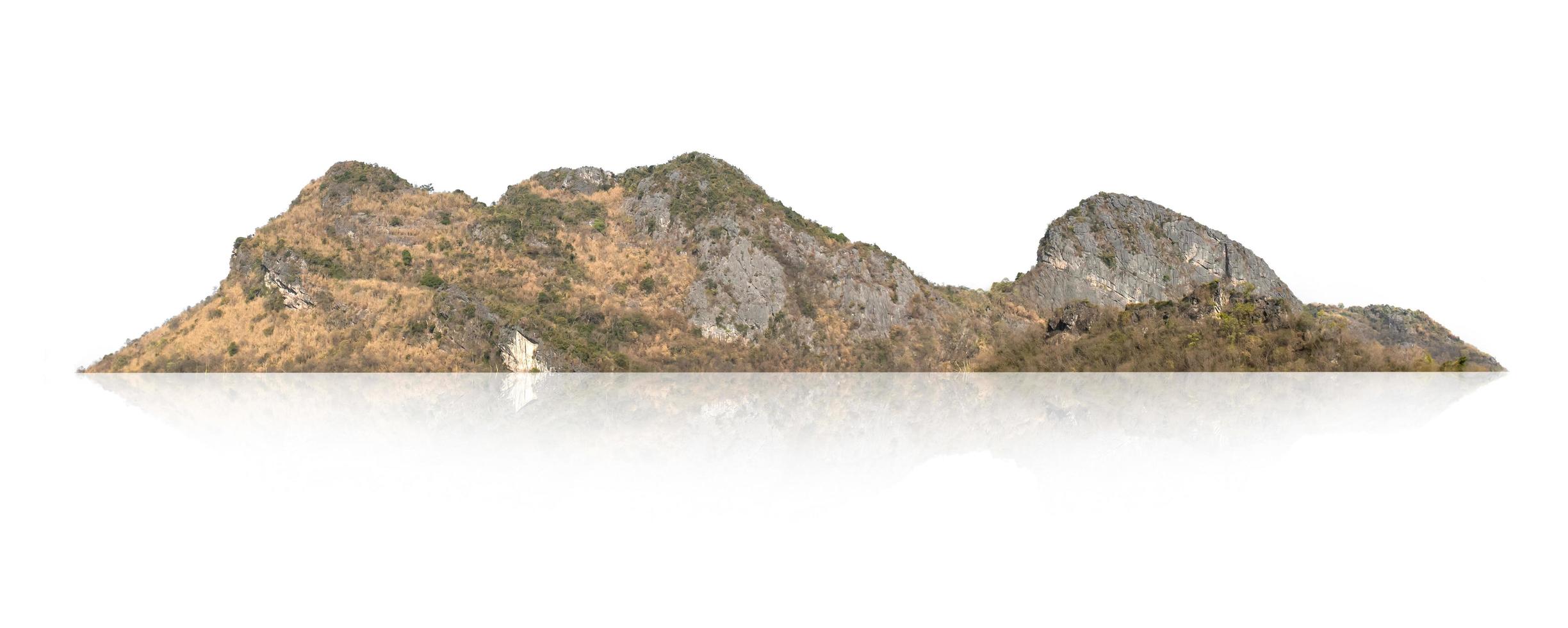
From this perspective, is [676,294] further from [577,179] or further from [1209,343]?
[1209,343]

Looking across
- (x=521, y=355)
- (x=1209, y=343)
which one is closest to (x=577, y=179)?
(x=521, y=355)

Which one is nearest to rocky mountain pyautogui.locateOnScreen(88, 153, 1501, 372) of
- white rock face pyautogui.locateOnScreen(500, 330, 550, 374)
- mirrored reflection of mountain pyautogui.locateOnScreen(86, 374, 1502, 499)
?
white rock face pyautogui.locateOnScreen(500, 330, 550, 374)

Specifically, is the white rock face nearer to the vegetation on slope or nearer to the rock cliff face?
the vegetation on slope

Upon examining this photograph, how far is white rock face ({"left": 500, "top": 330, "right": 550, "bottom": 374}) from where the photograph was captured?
37625mm

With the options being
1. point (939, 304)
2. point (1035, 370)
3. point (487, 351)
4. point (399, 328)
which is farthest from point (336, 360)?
point (939, 304)

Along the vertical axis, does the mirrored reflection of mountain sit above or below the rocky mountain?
below

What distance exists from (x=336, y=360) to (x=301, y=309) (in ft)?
17.2

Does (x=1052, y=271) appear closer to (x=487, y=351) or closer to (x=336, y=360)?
(x=487, y=351)

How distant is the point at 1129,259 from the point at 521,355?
42.2m

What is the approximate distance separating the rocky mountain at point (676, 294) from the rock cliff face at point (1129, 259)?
0.52 ft

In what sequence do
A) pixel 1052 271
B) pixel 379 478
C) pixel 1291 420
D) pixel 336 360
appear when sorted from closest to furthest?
pixel 379 478 < pixel 1291 420 < pixel 336 360 < pixel 1052 271

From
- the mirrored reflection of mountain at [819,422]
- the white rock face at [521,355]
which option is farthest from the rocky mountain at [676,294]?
the mirrored reflection of mountain at [819,422]

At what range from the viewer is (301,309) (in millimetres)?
41031

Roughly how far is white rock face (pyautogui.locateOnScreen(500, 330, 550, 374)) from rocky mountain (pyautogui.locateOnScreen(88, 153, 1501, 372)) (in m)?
0.08
